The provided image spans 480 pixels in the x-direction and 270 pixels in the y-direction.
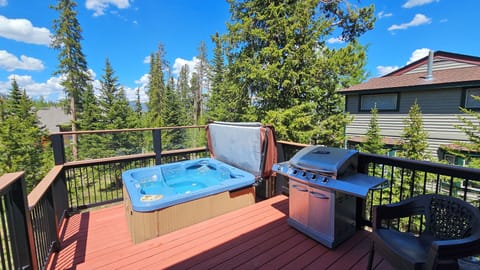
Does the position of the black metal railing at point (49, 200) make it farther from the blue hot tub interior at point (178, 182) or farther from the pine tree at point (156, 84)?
the pine tree at point (156, 84)

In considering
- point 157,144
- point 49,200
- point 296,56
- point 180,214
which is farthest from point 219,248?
point 296,56

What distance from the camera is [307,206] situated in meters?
2.38

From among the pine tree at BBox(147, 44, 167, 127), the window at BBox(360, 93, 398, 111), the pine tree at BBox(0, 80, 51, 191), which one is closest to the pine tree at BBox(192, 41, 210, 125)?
the pine tree at BBox(147, 44, 167, 127)

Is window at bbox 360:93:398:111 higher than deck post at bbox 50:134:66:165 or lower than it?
higher

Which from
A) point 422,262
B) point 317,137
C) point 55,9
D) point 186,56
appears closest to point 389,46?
point 317,137

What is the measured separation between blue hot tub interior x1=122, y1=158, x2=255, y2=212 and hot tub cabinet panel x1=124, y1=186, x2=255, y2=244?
70 millimetres

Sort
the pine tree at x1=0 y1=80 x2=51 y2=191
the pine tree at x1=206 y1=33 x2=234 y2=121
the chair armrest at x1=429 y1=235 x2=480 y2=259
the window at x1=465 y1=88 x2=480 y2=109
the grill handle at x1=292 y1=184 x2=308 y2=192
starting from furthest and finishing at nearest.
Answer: the pine tree at x1=206 y1=33 x2=234 y2=121
the pine tree at x1=0 y1=80 x2=51 y2=191
the window at x1=465 y1=88 x2=480 y2=109
the grill handle at x1=292 y1=184 x2=308 y2=192
the chair armrest at x1=429 y1=235 x2=480 y2=259

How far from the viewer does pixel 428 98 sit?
730 cm

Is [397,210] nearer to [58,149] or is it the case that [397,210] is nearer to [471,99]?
[58,149]

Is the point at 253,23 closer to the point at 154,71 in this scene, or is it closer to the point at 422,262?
the point at 422,262

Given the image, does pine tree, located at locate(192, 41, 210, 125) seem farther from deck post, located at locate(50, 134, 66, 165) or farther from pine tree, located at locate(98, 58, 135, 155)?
deck post, located at locate(50, 134, 66, 165)

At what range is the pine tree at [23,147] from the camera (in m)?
9.42

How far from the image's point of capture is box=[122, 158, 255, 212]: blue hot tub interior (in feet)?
9.26

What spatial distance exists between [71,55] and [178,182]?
45.7 ft
